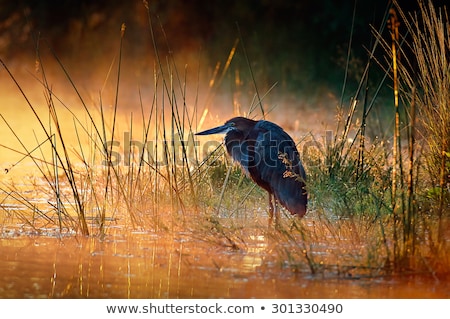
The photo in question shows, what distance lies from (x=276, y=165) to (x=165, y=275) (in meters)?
1.94

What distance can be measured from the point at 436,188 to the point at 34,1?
888 cm

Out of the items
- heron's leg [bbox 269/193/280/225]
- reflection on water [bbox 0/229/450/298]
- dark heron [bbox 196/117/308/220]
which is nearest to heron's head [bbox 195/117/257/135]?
dark heron [bbox 196/117/308/220]

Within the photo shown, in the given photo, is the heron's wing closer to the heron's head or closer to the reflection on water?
the heron's head

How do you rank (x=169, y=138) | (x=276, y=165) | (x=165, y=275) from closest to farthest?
1. (x=165, y=275)
2. (x=276, y=165)
3. (x=169, y=138)

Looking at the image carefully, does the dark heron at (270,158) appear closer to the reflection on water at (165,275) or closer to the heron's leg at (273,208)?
the heron's leg at (273,208)

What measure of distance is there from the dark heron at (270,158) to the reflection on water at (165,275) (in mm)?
938

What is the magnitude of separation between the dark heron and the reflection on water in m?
0.94

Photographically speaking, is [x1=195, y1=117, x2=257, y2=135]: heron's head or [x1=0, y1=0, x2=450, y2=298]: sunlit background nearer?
[x1=0, y1=0, x2=450, y2=298]: sunlit background

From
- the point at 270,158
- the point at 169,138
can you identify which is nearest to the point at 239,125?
the point at 270,158

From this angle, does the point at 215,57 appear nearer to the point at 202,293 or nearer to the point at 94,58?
the point at 94,58

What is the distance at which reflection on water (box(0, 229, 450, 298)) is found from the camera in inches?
140

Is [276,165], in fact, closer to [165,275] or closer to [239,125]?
[239,125]

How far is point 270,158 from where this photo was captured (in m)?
5.71
